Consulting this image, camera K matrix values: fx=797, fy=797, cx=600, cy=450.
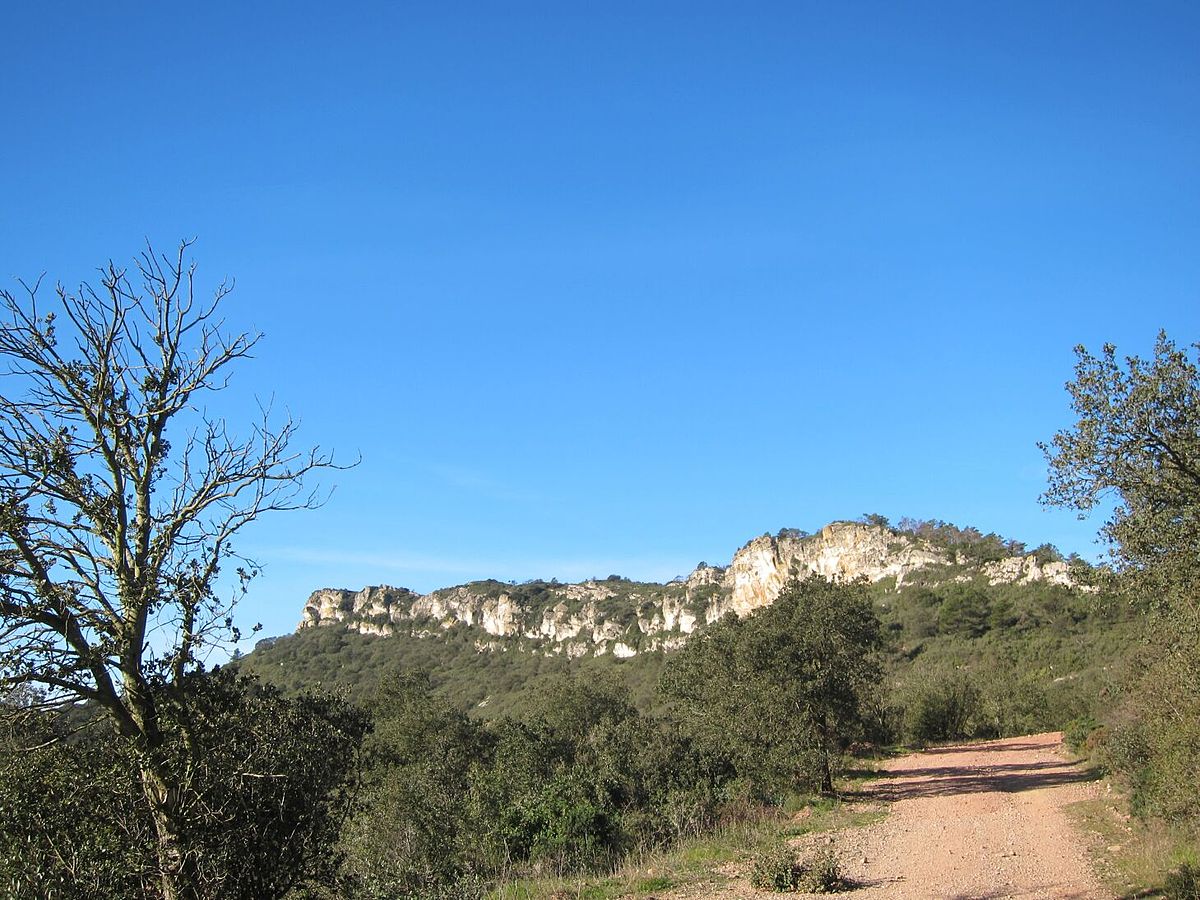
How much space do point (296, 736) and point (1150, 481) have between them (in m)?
11.9

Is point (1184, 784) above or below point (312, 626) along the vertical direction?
below

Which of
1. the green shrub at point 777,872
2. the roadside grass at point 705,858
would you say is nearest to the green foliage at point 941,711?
the roadside grass at point 705,858

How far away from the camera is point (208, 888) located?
22.2 ft

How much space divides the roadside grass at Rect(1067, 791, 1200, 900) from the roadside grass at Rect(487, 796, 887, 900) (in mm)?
5381

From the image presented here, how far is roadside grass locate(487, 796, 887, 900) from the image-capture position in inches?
555

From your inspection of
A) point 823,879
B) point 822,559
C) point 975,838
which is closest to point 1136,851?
point 975,838

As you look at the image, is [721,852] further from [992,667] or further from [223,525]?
[992,667]

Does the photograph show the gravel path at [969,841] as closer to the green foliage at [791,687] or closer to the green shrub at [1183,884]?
the green shrub at [1183,884]

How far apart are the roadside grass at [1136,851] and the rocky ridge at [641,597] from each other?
60.3 meters

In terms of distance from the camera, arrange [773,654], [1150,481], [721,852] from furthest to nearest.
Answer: [773,654] → [721,852] → [1150,481]

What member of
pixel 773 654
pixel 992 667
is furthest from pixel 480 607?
pixel 773 654

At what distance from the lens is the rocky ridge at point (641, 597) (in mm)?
96438

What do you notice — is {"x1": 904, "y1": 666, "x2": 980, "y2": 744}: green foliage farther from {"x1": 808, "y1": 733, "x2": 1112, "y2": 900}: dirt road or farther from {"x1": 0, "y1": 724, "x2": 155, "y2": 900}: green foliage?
{"x1": 0, "y1": 724, "x2": 155, "y2": 900}: green foliage

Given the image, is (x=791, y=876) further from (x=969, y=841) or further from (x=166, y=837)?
(x=166, y=837)
